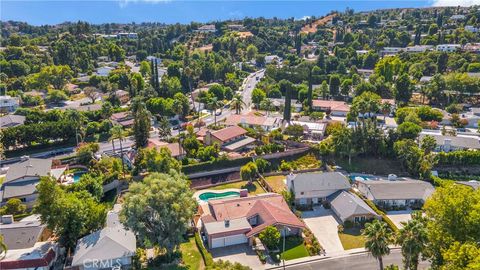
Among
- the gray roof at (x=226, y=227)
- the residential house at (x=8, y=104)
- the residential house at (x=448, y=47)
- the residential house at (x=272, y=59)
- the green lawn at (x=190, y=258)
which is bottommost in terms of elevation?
the green lawn at (x=190, y=258)

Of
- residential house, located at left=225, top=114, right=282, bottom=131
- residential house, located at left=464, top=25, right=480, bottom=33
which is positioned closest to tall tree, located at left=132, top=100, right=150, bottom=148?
residential house, located at left=225, top=114, right=282, bottom=131

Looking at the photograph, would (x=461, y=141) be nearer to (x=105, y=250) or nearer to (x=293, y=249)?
(x=293, y=249)

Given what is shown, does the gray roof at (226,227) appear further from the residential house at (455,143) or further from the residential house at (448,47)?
the residential house at (448,47)

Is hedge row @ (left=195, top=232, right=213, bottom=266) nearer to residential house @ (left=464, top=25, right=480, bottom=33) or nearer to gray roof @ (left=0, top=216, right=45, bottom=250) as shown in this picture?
gray roof @ (left=0, top=216, right=45, bottom=250)

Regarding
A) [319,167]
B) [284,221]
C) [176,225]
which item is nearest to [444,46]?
[319,167]

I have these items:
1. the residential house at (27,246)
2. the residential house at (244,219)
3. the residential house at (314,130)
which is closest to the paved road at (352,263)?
the residential house at (244,219)
